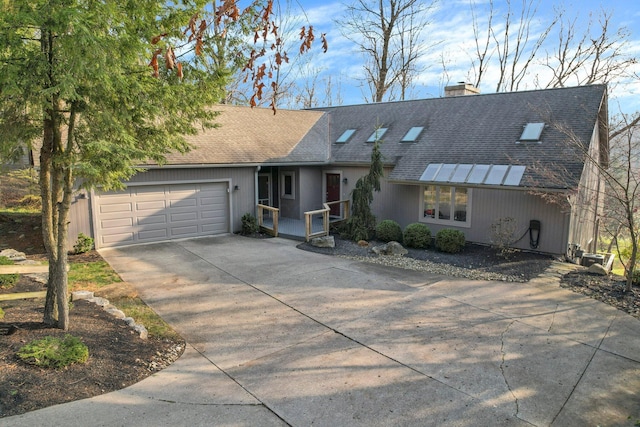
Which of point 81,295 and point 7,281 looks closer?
point 7,281

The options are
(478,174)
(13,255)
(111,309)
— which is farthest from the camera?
(478,174)

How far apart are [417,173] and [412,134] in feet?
8.97

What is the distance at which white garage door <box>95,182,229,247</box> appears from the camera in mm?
12570

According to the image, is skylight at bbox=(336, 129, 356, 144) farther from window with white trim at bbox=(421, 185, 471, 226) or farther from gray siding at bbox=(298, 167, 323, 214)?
window with white trim at bbox=(421, 185, 471, 226)

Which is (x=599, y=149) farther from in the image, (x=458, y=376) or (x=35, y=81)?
(x=35, y=81)

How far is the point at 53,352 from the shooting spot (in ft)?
16.1

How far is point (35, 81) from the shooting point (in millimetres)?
4691

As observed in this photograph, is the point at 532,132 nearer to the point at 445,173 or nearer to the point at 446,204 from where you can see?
the point at 445,173

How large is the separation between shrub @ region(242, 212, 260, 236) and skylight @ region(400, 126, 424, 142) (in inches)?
258

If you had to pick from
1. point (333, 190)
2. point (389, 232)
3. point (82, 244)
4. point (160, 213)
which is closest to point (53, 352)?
point (82, 244)

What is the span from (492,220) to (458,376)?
27.6 feet

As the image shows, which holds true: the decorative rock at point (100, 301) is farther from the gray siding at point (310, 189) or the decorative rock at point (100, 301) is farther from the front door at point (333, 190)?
the front door at point (333, 190)

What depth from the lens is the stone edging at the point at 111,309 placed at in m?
6.34

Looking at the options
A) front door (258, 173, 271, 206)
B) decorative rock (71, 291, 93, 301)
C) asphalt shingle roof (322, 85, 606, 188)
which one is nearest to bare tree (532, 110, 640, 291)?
asphalt shingle roof (322, 85, 606, 188)
